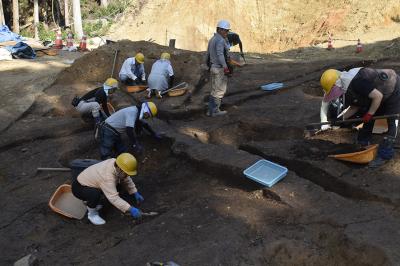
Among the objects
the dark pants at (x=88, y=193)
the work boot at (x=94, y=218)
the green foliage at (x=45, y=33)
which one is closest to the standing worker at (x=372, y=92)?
the dark pants at (x=88, y=193)

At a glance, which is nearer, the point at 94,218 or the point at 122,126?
the point at 94,218

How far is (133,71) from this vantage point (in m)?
10.4

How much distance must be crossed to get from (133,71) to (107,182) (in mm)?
5867

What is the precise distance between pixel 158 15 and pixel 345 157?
19000 millimetres

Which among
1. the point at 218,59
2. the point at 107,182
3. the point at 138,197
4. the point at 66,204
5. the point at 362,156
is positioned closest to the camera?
the point at 107,182

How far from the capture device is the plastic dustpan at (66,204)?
5521 mm

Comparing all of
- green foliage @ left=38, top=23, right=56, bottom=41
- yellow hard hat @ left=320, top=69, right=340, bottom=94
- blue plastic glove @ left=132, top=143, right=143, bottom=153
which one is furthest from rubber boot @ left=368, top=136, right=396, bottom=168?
green foliage @ left=38, top=23, right=56, bottom=41

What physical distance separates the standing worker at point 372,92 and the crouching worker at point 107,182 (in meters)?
2.80

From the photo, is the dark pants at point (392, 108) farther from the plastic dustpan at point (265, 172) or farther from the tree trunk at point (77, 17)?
the tree trunk at point (77, 17)

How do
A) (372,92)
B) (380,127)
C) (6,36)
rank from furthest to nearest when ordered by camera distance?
(6,36) → (380,127) → (372,92)

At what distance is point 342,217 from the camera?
4586 millimetres

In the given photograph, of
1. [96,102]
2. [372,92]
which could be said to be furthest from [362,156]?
A: [96,102]

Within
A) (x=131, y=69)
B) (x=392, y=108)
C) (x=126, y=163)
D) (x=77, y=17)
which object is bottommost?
(x=126, y=163)

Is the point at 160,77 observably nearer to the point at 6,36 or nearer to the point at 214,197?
the point at 214,197
